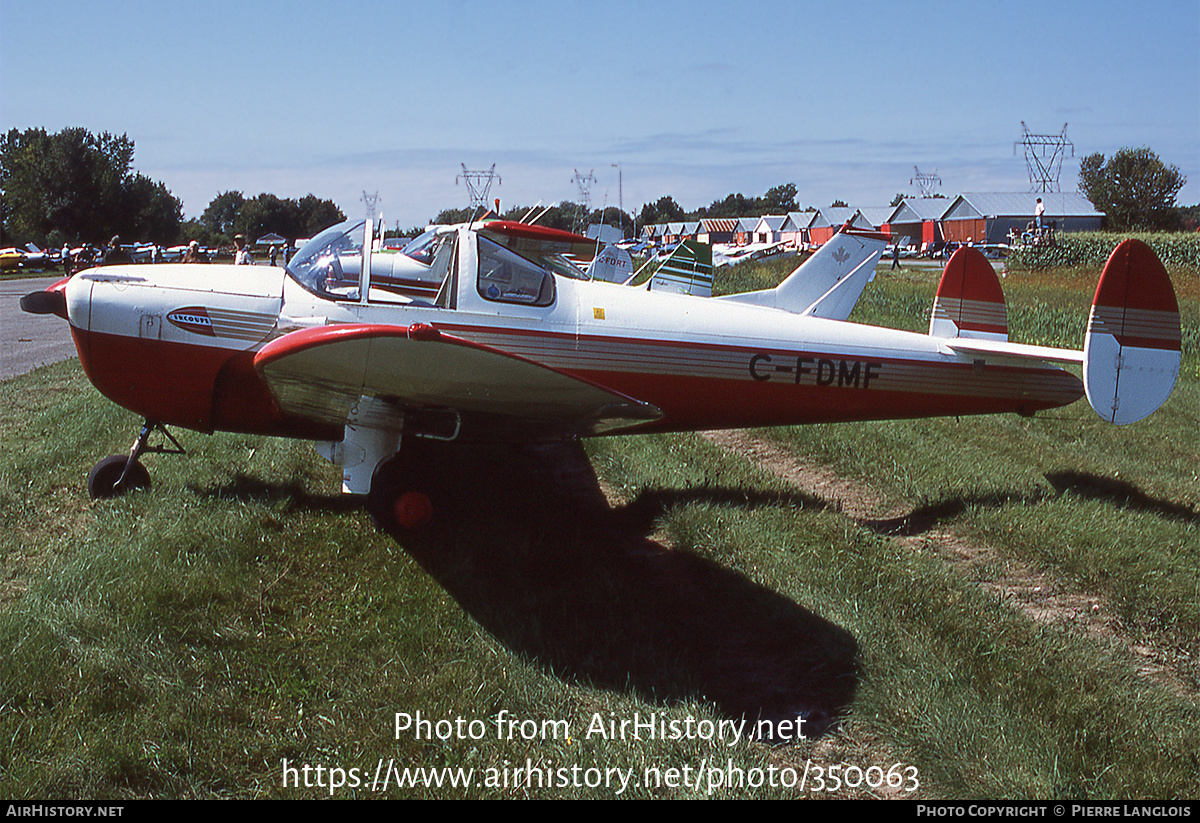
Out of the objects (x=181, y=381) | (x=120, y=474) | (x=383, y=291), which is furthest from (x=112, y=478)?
(x=383, y=291)

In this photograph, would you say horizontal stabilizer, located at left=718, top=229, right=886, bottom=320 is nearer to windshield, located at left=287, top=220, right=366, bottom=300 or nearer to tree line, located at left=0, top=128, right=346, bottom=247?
windshield, located at left=287, top=220, right=366, bottom=300

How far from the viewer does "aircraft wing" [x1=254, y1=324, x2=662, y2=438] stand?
3646 millimetres

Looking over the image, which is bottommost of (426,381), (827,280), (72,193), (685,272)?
(426,381)

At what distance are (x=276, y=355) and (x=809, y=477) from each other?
4.59m

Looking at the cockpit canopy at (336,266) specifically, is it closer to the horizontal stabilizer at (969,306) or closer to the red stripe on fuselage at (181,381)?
the red stripe on fuselage at (181,381)

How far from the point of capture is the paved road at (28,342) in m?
11.2

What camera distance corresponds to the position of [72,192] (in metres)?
51.2

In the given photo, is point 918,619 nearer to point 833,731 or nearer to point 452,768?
point 833,731

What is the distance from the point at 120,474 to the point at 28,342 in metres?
10.3

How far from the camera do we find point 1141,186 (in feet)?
231

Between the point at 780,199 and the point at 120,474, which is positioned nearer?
the point at 120,474

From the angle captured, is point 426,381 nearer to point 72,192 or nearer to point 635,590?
point 635,590

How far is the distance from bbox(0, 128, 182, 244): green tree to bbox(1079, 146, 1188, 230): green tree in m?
77.0

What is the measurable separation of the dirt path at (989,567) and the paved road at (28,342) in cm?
970
